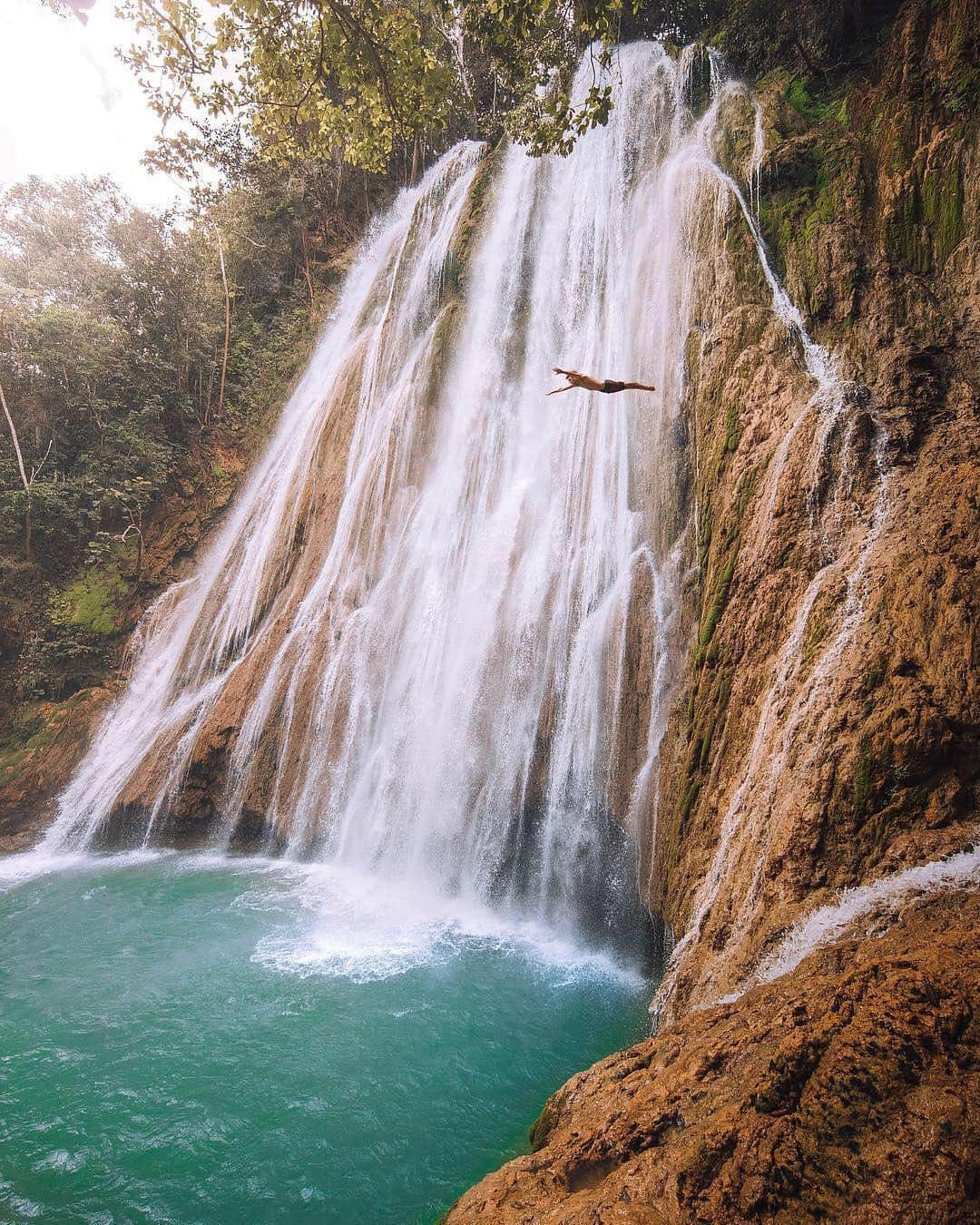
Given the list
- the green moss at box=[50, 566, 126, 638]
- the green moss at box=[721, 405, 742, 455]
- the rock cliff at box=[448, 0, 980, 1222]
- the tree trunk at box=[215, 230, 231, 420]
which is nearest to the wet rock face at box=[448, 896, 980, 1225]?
the rock cliff at box=[448, 0, 980, 1222]

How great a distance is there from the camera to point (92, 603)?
13461 millimetres

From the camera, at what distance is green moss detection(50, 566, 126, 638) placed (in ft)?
43.1

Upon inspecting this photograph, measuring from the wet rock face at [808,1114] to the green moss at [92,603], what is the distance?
44.4ft

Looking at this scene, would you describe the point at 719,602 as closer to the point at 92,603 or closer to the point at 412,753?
the point at 412,753

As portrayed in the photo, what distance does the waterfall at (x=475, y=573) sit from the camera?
304 inches

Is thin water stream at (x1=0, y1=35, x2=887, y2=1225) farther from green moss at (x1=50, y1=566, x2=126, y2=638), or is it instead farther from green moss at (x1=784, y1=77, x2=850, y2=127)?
green moss at (x1=50, y1=566, x2=126, y2=638)

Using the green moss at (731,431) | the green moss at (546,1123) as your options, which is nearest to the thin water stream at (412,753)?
the green moss at (546,1123)

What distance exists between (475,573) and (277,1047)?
6619 mm

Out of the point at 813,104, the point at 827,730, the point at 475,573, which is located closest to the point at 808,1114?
the point at 827,730

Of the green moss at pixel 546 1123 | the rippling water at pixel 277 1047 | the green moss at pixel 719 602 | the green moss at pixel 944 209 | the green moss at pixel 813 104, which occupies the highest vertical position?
the green moss at pixel 813 104

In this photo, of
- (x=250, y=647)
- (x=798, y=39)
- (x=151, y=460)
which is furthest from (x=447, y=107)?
(x=151, y=460)

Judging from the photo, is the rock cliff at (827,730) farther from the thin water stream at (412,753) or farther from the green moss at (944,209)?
the thin water stream at (412,753)

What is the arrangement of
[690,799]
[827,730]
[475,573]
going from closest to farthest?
[827,730] < [690,799] < [475,573]

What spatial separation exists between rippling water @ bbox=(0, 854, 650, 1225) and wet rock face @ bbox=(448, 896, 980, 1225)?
1.64 metres
